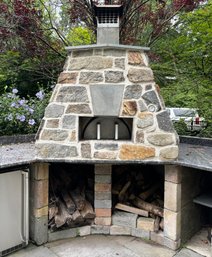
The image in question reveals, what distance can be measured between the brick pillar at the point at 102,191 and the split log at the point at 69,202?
32 centimetres

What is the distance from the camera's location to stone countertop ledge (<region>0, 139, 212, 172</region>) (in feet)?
9.21

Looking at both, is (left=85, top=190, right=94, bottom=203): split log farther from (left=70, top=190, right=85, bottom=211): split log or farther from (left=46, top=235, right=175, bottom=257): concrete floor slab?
(left=46, top=235, right=175, bottom=257): concrete floor slab

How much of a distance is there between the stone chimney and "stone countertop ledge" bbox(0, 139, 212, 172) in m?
1.56

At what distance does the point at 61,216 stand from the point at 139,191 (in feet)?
4.16

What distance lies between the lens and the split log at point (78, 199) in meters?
3.59

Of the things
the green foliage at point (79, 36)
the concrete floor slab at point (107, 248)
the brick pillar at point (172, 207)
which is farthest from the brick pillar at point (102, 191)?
the green foliage at point (79, 36)

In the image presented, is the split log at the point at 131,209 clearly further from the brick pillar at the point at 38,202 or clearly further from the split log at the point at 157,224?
the brick pillar at the point at 38,202

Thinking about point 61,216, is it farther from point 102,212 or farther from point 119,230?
point 119,230

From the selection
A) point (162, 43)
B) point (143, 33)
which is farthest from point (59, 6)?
point (162, 43)

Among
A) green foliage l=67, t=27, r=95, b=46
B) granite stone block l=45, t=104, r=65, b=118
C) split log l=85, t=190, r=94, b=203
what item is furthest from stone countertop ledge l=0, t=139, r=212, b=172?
green foliage l=67, t=27, r=95, b=46

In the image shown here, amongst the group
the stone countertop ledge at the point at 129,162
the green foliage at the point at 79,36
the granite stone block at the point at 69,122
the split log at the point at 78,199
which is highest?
the green foliage at the point at 79,36

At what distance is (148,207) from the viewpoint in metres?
3.64

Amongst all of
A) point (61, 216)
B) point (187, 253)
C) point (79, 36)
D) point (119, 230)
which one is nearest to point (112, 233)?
point (119, 230)

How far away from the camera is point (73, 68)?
312 centimetres
